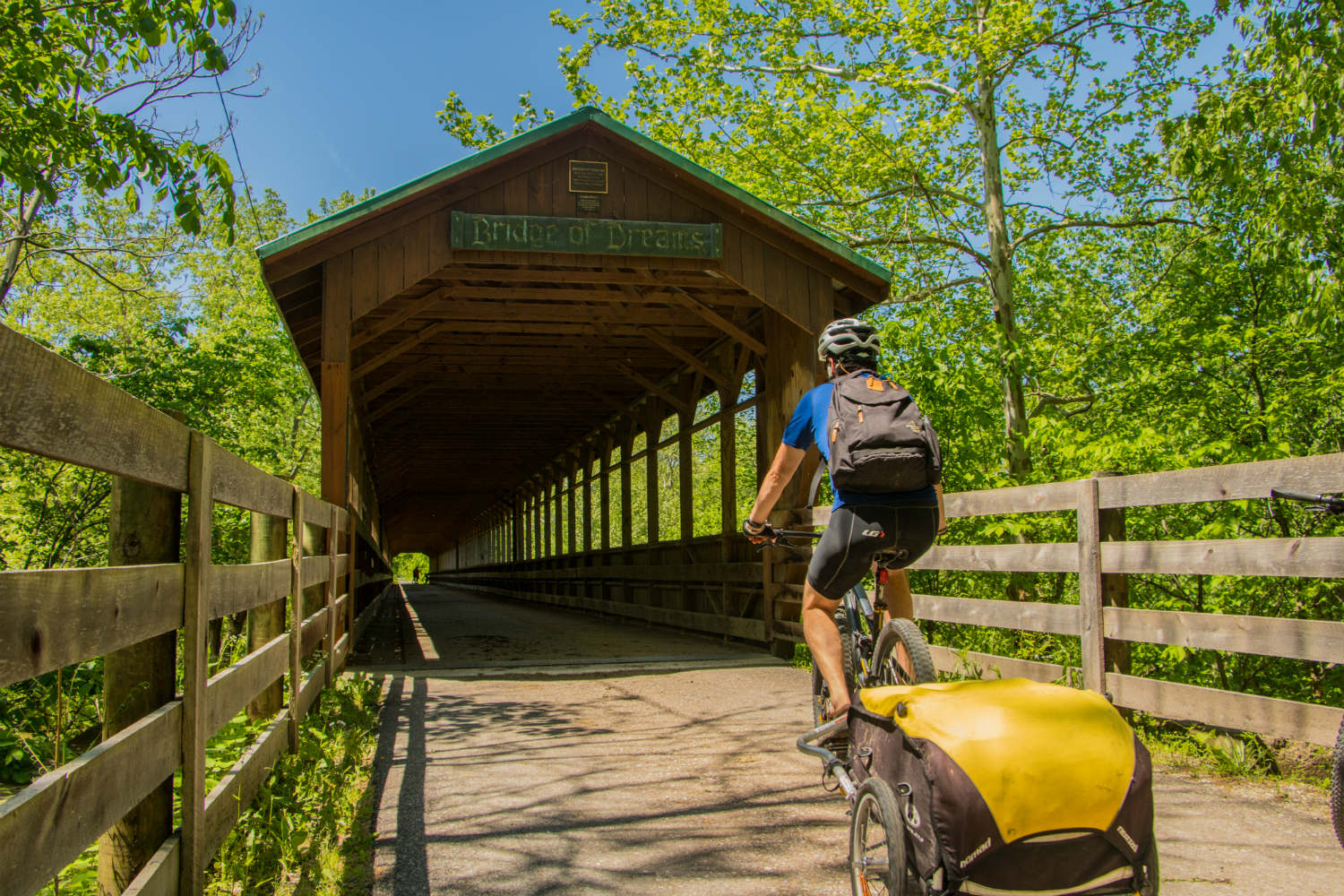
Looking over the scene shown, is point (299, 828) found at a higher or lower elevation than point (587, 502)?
lower

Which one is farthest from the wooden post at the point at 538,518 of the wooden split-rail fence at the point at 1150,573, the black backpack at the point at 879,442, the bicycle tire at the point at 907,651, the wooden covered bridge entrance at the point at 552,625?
the black backpack at the point at 879,442

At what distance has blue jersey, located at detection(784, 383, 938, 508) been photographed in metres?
3.37

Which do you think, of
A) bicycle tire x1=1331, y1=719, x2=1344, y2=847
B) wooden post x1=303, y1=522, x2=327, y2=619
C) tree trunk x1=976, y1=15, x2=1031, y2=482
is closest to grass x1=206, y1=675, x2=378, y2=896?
wooden post x1=303, y1=522, x2=327, y2=619

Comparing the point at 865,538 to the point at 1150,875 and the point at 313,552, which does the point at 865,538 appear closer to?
the point at 1150,875

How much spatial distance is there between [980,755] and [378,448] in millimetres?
22085

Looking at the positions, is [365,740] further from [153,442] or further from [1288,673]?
[1288,673]

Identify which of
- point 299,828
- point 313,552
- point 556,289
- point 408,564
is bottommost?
point 408,564

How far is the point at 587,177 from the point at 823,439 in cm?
652

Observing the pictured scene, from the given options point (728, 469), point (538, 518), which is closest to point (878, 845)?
point (728, 469)

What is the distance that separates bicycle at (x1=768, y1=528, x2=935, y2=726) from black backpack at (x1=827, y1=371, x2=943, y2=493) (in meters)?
0.33

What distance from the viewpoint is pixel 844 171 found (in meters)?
16.9

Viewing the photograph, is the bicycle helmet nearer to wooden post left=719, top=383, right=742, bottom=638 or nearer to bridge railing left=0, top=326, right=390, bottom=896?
bridge railing left=0, top=326, right=390, bottom=896

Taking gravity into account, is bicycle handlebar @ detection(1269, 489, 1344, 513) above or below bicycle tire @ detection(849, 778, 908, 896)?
above

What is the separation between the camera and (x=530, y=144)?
914cm
